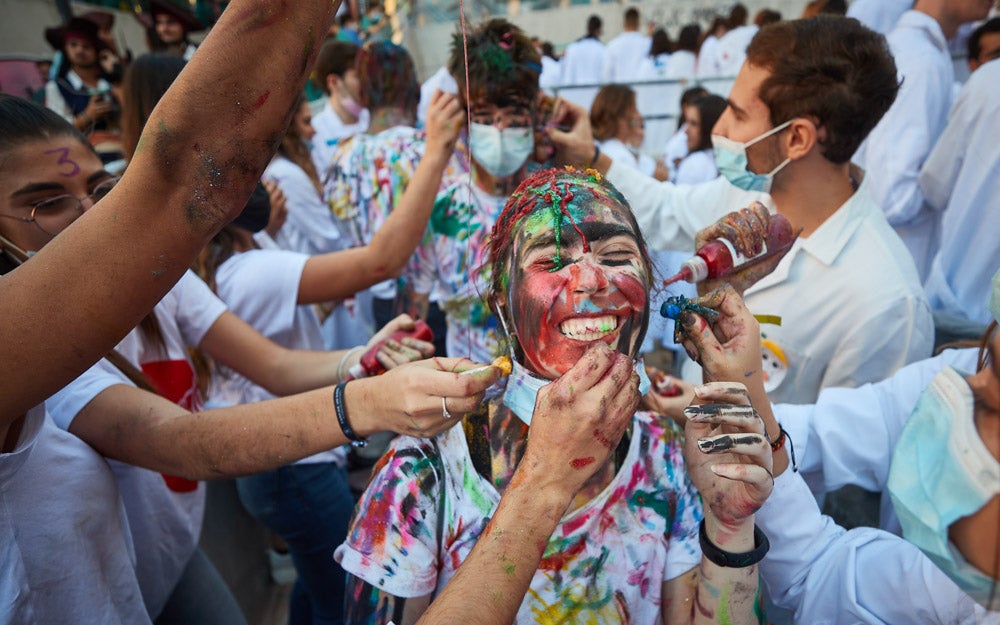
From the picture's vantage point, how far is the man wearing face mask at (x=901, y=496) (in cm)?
83

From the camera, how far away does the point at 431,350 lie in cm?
184

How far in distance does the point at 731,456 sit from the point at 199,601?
6.43 ft

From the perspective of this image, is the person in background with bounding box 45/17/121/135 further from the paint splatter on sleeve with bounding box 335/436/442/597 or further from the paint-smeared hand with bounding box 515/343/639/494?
the paint-smeared hand with bounding box 515/343/639/494

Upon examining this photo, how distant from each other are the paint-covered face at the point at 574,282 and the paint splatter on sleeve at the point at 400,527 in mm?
400

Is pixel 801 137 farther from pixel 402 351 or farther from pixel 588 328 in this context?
pixel 402 351

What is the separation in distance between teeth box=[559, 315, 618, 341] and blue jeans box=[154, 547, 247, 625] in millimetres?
1752

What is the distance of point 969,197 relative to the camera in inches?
115

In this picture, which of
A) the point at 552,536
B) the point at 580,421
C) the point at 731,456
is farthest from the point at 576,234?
the point at 552,536

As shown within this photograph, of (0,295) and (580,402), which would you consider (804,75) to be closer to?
(580,402)

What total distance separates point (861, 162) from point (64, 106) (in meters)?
7.62

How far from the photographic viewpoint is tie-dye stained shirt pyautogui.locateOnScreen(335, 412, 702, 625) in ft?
4.53

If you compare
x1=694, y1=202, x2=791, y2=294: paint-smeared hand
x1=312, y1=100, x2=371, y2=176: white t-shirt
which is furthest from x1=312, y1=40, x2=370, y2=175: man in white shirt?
x1=694, y1=202, x2=791, y2=294: paint-smeared hand

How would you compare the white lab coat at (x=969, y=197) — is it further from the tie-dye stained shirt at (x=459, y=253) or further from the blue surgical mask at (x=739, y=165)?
the tie-dye stained shirt at (x=459, y=253)

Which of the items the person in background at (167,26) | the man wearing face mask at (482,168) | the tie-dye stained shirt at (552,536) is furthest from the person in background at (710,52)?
the tie-dye stained shirt at (552,536)
